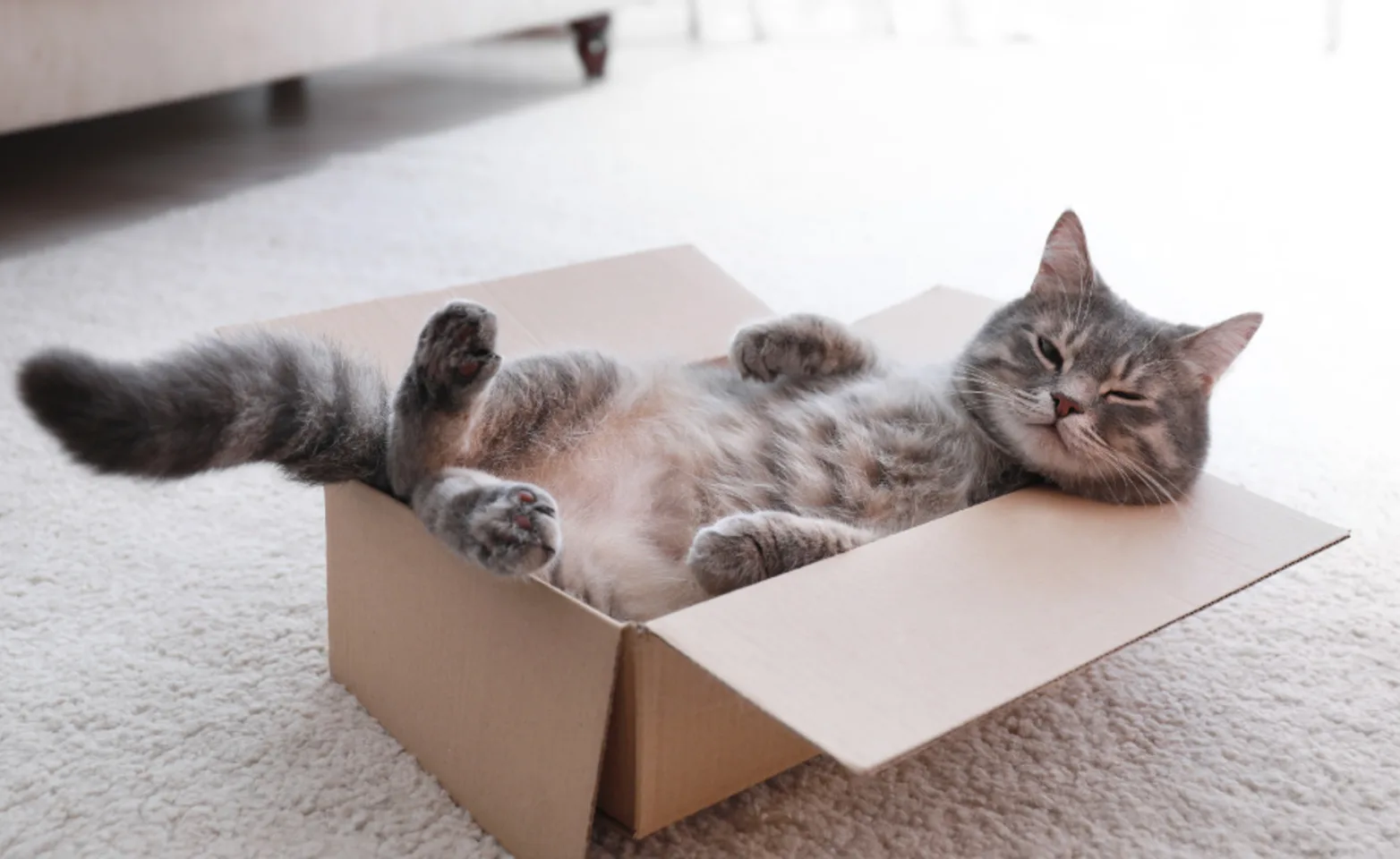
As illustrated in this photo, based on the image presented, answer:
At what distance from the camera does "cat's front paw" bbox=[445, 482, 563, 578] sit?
41.7 inches

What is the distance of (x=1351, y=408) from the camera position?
2178mm

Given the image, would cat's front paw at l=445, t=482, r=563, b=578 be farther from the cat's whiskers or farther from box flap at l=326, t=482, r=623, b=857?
the cat's whiskers

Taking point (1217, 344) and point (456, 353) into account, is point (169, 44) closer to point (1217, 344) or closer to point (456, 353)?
point (456, 353)

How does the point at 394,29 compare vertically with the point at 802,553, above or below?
above

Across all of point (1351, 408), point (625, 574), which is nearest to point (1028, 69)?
point (1351, 408)

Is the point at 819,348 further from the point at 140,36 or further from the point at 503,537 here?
the point at 140,36

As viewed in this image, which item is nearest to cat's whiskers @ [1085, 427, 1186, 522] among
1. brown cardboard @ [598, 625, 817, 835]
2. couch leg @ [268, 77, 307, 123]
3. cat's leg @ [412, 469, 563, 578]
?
brown cardboard @ [598, 625, 817, 835]

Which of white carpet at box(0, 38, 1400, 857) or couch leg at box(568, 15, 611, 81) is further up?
couch leg at box(568, 15, 611, 81)

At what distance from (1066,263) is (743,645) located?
2.46 ft

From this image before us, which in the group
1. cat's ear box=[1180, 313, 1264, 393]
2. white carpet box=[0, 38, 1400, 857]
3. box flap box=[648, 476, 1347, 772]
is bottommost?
white carpet box=[0, 38, 1400, 857]

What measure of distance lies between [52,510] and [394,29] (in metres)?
1.94

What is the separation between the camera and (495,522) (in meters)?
1.07

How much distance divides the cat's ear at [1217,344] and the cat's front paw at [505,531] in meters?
0.74

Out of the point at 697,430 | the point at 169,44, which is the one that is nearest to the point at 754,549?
the point at 697,430
